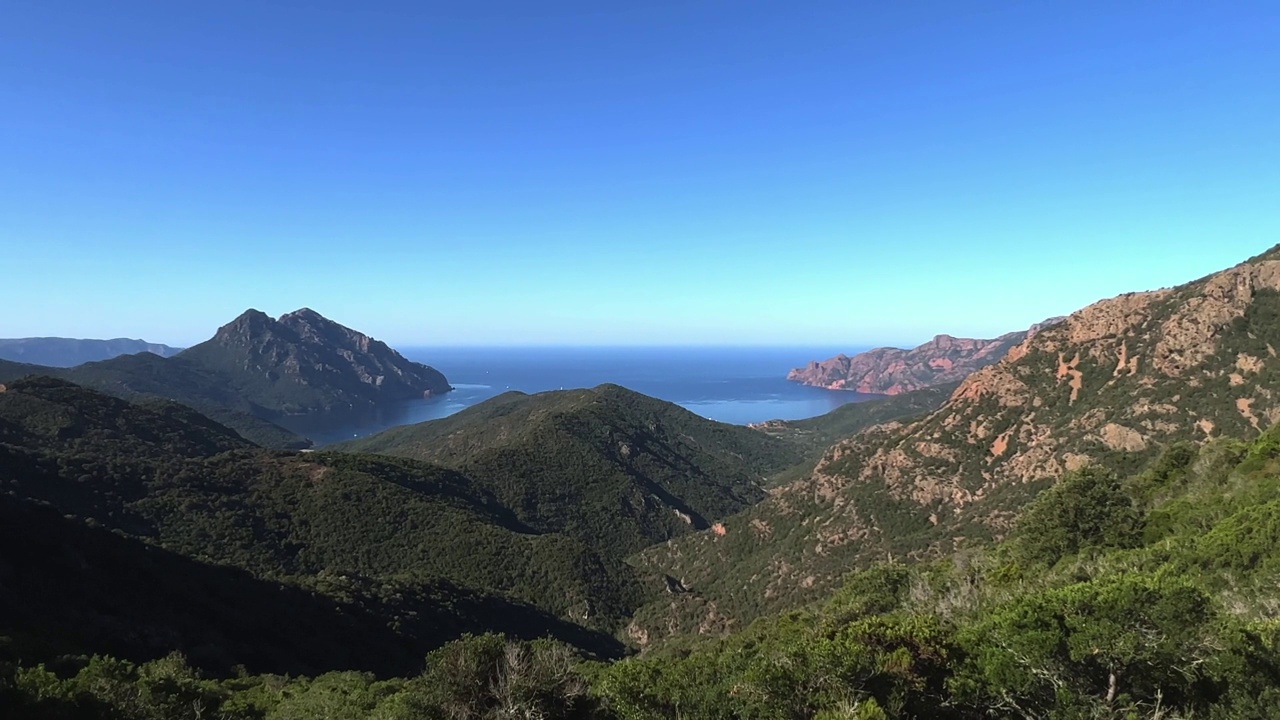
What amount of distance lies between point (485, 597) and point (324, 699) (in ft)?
132

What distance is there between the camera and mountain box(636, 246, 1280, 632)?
61781 millimetres

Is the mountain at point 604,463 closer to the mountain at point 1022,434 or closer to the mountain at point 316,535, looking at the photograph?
the mountain at point 316,535

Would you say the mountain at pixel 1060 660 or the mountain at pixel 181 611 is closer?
the mountain at pixel 1060 660

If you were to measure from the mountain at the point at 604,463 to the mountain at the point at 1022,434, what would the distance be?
28380 mm

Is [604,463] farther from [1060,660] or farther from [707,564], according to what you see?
[1060,660]

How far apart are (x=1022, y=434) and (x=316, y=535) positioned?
9510 centimetres

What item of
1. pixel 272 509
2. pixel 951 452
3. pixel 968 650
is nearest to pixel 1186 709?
pixel 968 650

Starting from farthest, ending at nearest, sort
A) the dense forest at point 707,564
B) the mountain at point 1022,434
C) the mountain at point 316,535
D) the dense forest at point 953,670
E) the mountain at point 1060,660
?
the mountain at point 1022,434 → the mountain at point 316,535 → the dense forest at point 707,564 → the dense forest at point 953,670 → the mountain at point 1060,660

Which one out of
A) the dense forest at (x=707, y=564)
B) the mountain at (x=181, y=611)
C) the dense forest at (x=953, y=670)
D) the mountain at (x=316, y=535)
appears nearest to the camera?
the dense forest at (x=953, y=670)

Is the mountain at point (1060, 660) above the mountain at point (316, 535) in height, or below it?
above

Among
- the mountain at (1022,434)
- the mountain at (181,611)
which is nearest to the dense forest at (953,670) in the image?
the mountain at (181,611)

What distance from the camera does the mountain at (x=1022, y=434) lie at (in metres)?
61.8

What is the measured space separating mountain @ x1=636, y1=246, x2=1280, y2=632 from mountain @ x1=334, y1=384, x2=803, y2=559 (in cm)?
2838

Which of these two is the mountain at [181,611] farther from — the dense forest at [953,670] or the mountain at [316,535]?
the dense forest at [953,670]
